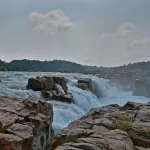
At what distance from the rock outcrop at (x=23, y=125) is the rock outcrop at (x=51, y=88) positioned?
7.14 metres

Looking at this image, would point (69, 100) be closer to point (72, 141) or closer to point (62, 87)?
point (62, 87)

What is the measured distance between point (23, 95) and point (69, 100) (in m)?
3.49

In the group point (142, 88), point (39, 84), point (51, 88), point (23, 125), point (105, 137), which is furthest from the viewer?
point (142, 88)

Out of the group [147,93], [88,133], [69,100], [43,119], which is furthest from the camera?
[147,93]

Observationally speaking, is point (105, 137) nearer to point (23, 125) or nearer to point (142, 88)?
point (23, 125)

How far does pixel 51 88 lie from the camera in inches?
989

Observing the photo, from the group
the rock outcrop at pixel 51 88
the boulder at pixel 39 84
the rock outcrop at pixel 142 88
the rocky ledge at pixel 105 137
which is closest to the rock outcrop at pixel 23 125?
the rocky ledge at pixel 105 137

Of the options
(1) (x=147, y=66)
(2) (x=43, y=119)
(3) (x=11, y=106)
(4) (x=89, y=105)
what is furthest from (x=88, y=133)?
(1) (x=147, y=66)

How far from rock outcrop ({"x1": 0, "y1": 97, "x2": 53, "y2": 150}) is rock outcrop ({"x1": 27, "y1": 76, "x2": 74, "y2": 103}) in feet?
23.4

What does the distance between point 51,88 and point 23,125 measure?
52.1 feet

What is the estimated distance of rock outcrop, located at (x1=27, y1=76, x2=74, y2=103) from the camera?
21.6m

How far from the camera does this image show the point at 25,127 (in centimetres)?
904

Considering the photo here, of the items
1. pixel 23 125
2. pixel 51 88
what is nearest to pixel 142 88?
pixel 51 88

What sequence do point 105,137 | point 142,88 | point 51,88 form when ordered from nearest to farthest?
point 105,137 → point 51,88 → point 142,88
